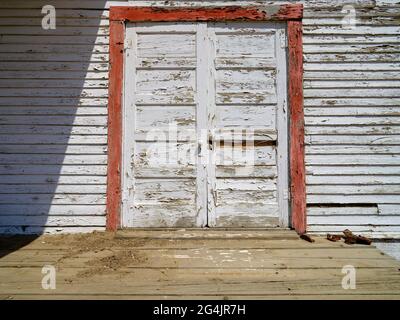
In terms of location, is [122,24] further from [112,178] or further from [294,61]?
[294,61]

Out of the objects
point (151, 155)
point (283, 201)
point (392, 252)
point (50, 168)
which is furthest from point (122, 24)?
point (392, 252)

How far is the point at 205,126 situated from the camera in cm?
441

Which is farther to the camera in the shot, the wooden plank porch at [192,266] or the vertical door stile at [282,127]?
the vertical door stile at [282,127]

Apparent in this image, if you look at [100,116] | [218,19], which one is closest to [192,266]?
[100,116]

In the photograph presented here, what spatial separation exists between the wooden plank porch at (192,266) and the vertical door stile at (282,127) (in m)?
0.42

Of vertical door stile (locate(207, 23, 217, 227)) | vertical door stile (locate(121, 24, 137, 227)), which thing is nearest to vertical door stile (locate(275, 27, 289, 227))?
vertical door stile (locate(207, 23, 217, 227))

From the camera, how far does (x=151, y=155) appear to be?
442 cm

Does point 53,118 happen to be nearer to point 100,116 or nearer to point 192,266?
point 100,116

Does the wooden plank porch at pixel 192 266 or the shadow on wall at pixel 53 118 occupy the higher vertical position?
the shadow on wall at pixel 53 118

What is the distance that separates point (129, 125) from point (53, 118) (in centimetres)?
100

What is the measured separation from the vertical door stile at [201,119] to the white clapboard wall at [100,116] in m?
0.53

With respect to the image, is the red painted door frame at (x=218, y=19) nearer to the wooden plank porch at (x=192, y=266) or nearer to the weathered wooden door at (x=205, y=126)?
the weathered wooden door at (x=205, y=126)

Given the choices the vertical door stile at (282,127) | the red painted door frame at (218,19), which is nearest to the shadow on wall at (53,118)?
the red painted door frame at (218,19)

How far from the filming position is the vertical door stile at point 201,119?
437cm
